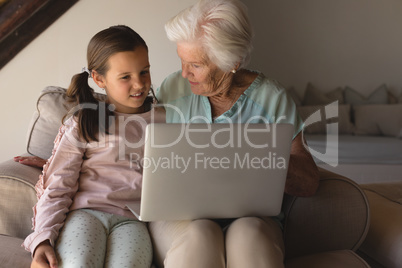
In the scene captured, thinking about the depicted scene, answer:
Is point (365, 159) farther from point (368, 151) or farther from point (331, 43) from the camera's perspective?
point (331, 43)

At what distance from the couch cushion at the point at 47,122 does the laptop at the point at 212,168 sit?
2.53 feet

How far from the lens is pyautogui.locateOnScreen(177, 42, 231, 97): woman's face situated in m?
1.51

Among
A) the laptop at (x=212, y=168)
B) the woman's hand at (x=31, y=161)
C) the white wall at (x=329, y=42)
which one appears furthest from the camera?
the white wall at (x=329, y=42)

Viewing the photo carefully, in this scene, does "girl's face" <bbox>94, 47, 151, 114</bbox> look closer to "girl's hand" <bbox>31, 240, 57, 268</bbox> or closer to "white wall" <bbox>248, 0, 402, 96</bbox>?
"girl's hand" <bbox>31, 240, 57, 268</bbox>

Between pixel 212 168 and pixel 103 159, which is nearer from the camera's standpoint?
pixel 212 168

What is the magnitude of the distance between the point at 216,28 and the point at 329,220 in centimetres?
75

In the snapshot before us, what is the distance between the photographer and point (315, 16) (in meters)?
5.07

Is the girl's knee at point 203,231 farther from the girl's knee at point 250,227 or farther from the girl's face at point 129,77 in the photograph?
the girl's face at point 129,77

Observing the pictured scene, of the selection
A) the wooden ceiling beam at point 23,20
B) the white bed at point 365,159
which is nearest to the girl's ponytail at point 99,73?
the wooden ceiling beam at point 23,20

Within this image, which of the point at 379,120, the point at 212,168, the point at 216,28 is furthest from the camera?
the point at 379,120

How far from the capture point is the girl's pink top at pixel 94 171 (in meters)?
1.41

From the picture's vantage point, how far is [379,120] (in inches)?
177

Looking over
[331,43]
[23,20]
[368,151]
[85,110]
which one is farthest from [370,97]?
[85,110]

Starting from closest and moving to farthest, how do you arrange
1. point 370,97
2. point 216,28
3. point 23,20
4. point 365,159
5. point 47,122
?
point 216,28 < point 47,122 < point 23,20 < point 365,159 < point 370,97
